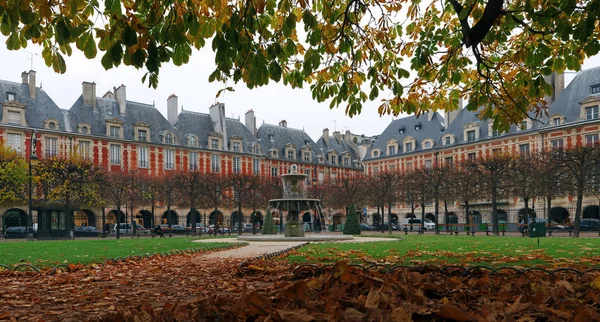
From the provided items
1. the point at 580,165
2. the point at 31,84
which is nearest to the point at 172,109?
the point at 31,84

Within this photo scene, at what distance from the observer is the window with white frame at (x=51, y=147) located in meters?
44.1

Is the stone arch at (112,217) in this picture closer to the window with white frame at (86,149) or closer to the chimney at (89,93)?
the window with white frame at (86,149)

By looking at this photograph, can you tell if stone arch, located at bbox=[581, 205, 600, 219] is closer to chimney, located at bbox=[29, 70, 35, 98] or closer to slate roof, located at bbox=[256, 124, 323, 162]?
slate roof, located at bbox=[256, 124, 323, 162]

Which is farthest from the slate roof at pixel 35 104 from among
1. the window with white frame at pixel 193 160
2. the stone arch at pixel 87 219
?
the window with white frame at pixel 193 160

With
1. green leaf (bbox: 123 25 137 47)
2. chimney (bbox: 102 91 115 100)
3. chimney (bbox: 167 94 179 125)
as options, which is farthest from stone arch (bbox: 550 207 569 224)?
green leaf (bbox: 123 25 137 47)

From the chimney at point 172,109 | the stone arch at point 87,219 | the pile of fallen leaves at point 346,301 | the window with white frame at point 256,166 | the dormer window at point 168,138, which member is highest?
the chimney at point 172,109

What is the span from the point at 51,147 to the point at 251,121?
24658mm

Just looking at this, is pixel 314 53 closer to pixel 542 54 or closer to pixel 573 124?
pixel 542 54

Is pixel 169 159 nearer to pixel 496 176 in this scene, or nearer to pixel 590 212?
pixel 496 176

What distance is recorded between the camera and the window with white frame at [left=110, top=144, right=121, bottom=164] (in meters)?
48.1

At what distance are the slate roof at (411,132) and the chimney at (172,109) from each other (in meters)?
23.5

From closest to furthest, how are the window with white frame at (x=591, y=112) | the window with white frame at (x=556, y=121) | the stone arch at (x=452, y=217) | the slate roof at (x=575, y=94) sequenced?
1. the window with white frame at (x=591, y=112)
2. the slate roof at (x=575, y=94)
3. the window with white frame at (x=556, y=121)
4. the stone arch at (x=452, y=217)

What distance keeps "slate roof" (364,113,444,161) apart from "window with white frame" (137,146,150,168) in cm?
2653

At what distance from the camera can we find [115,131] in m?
48.5
